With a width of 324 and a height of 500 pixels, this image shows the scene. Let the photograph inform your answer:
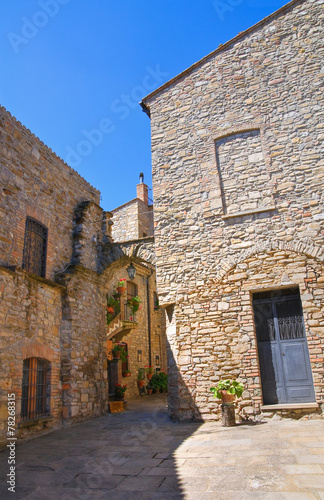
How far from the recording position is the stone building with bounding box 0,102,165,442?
714 centimetres

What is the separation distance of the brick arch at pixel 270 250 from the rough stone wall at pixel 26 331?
3.83 m

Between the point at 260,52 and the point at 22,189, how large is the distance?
649cm

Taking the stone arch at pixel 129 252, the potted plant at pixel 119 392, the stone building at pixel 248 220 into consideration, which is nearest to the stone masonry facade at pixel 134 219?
the stone arch at pixel 129 252

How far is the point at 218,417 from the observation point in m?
7.27

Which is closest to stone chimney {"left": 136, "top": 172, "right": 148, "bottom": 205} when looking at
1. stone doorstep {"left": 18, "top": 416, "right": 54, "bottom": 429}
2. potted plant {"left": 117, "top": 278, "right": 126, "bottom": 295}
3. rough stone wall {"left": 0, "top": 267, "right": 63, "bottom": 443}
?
potted plant {"left": 117, "top": 278, "right": 126, "bottom": 295}

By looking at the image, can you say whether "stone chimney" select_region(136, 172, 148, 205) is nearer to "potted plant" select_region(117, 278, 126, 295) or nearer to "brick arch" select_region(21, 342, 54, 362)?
"potted plant" select_region(117, 278, 126, 295)

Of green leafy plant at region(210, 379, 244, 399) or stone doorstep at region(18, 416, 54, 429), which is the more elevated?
green leafy plant at region(210, 379, 244, 399)

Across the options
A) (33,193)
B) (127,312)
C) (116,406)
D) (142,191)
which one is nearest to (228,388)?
(116,406)

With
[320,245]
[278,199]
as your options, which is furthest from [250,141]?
[320,245]

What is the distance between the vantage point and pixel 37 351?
301 inches

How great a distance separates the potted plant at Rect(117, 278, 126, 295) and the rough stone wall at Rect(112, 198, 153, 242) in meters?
2.76

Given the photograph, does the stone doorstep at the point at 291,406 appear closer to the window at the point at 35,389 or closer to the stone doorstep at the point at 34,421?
the stone doorstep at the point at 34,421

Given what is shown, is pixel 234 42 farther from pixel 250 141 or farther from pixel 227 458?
pixel 227 458

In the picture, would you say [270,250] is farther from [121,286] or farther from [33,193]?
[121,286]
